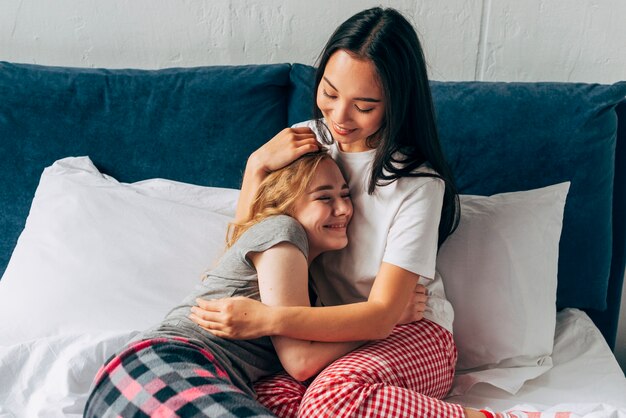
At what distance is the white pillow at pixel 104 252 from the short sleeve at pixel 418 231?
0.48 meters

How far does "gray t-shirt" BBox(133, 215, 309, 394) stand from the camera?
1464 mm

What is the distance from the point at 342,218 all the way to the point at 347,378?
346 millimetres

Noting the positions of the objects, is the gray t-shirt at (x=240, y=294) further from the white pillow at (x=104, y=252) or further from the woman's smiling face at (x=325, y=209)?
the white pillow at (x=104, y=252)

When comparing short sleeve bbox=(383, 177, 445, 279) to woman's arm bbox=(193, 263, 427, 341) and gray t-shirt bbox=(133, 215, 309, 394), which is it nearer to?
woman's arm bbox=(193, 263, 427, 341)

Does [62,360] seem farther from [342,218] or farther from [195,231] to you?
[342,218]

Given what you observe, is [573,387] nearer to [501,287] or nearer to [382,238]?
[501,287]

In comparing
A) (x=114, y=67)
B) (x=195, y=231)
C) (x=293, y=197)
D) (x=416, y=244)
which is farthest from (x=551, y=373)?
(x=114, y=67)

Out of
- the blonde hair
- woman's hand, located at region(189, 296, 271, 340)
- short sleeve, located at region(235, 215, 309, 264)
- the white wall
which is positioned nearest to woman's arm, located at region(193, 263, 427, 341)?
woman's hand, located at region(189, 296, 271, 340)

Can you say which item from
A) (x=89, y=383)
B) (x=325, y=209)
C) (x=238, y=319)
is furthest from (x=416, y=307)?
(x=89, y=383)

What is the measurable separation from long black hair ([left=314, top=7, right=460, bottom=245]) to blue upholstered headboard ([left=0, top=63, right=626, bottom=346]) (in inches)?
11.2

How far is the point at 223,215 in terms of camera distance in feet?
6.13

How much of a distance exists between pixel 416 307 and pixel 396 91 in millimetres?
455

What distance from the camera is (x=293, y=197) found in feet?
5.14

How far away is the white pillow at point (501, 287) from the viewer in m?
1.72
